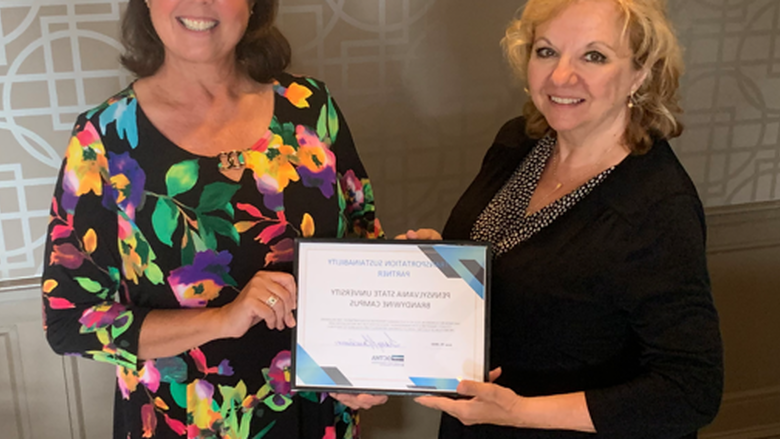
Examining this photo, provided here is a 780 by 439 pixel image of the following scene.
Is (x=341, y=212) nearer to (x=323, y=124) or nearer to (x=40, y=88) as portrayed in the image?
(x=323, y=124)

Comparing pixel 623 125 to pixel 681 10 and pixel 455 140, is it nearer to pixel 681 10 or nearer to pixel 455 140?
pixel 455 140

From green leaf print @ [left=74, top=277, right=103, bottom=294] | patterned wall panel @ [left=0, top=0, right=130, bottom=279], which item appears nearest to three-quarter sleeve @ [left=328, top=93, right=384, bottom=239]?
green leaf print @ [left=74, top=277, right=103, bottom=294]

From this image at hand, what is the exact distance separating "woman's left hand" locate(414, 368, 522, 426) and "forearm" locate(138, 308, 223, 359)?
15.5 inches

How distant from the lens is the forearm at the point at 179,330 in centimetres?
118

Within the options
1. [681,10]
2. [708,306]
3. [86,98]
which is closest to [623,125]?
[708,306]

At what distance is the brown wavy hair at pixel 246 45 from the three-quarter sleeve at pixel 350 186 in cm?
14

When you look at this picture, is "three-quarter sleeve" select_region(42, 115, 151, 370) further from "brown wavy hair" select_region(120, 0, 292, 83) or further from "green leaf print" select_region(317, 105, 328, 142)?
"green leaf print" select_region(317, 105, 328, 142)

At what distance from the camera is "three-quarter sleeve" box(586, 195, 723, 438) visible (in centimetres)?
111

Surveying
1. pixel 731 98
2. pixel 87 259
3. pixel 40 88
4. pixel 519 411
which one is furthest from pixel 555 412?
pixel 731 98

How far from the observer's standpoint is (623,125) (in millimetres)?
1259

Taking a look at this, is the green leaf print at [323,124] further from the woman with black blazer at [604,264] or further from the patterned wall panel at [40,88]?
the patterned wall panel at [40,88]

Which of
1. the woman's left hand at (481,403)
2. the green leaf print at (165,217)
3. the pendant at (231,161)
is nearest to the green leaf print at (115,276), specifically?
the green leaf print at (165,217)

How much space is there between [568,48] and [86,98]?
1178mm

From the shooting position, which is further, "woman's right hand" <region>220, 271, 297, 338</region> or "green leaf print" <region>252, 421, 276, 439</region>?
"green leaf print" <region>252, 421, 276, 439</region>
